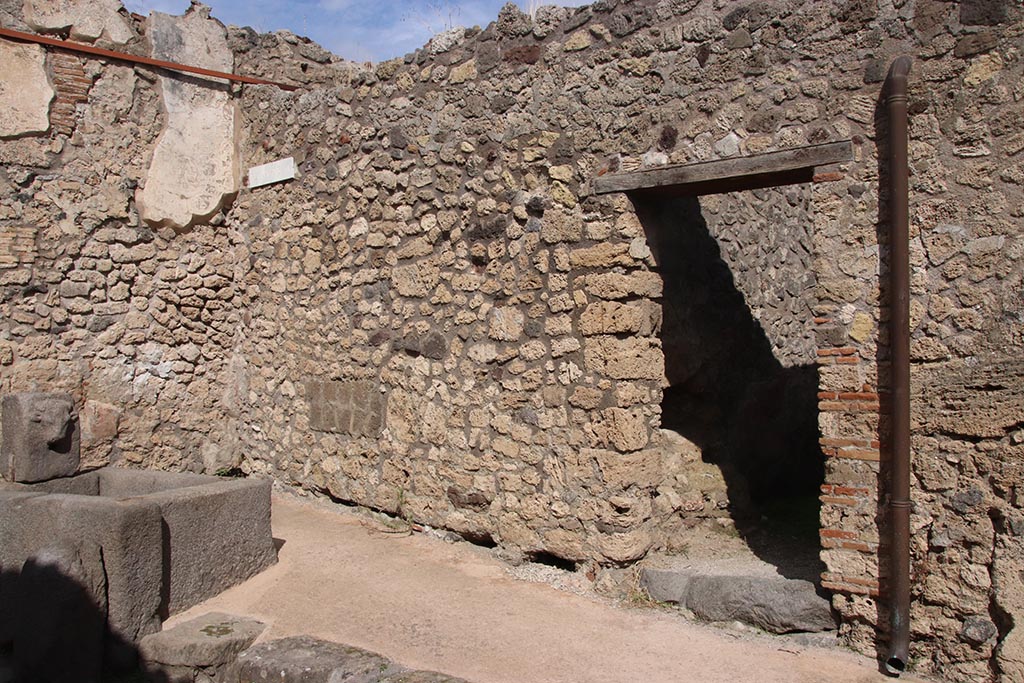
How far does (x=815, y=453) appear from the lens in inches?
272

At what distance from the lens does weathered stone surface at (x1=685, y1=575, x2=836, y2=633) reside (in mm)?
4316

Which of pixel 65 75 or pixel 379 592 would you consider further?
pixel 65 75

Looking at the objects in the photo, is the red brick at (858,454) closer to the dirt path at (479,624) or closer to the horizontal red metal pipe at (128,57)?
the dirt path at (479,624)

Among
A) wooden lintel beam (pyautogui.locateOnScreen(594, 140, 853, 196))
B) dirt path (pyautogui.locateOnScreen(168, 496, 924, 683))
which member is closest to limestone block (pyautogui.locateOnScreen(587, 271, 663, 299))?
wooden lintel beam (pyautogui.locateOnScreen(594, 140, 853, 196))

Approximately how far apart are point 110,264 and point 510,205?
369 centimetres

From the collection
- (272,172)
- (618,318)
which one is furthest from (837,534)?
(272,172)

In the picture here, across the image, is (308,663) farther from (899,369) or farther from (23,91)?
(23,91)

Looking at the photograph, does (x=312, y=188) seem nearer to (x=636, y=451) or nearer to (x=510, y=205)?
(x=510, y=205)

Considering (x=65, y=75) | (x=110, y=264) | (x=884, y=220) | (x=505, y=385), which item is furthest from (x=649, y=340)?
(x=65, y=75)

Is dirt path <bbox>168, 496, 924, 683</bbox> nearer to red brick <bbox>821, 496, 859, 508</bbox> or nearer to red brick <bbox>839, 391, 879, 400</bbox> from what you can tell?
red brick <bbox>821, 496, 859, 508</bbox>

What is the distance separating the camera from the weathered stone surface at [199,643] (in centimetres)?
435

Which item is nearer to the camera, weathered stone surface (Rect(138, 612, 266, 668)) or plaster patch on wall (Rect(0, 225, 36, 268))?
weathered stone surface (Rect(138, 612, 266, 668))

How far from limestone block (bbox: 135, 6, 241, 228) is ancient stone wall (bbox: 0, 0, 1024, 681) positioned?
0.04m

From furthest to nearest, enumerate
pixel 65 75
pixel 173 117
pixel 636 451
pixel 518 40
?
pixel 173 117 → pixel 65 75 → pixel 518 40 → pixel 636 451
